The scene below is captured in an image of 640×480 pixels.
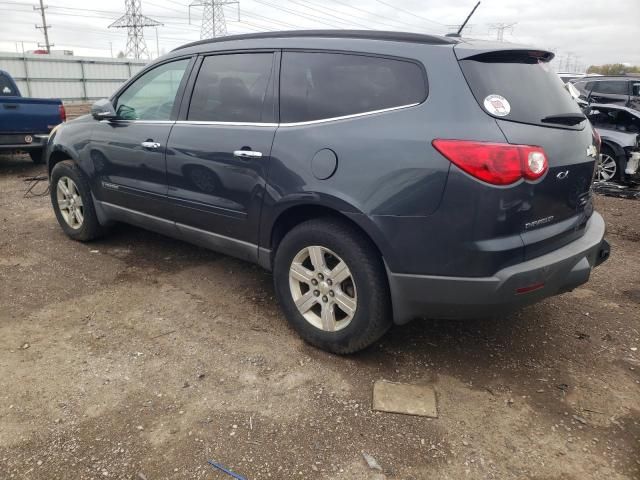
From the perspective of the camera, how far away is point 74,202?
4.95 metres

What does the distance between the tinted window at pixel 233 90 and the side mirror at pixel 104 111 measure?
0.96 m

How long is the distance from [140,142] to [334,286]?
2074 mm

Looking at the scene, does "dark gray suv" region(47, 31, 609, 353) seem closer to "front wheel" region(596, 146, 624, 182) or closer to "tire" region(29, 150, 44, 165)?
"front wheel" region(596, 146, 624, 182)

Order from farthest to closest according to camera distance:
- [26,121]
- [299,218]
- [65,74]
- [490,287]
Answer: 1. [65,74]
2. [26,121]
3. [299,218]
4. [490,287]

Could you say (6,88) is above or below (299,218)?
above

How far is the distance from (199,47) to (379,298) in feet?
7.84

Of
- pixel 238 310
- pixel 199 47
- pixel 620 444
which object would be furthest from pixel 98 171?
pixel 620 444

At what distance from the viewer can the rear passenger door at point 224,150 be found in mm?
3242

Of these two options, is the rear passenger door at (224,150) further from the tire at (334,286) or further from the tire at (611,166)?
the tire at (611,166)

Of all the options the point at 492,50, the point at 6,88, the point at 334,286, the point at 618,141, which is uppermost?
the point at 492,50

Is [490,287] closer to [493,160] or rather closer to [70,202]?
[493,160]

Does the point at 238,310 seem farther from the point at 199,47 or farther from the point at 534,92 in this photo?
the point at 534,92

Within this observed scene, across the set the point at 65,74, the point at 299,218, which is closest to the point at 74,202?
the point at 299,218

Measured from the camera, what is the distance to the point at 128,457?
232 centimetres
